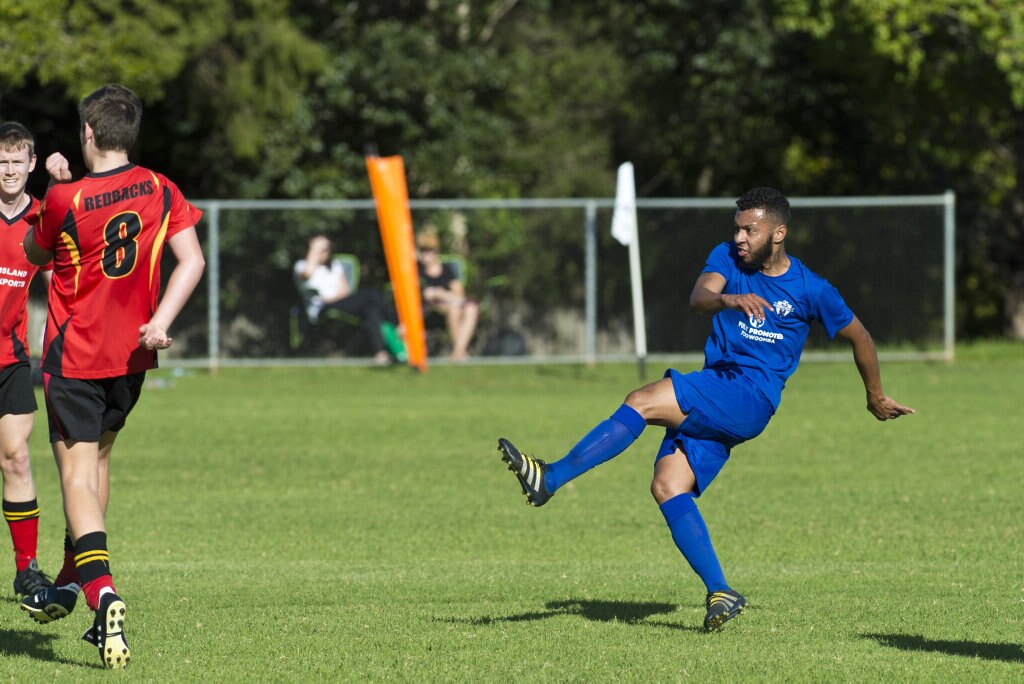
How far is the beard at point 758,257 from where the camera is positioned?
22.5 feet

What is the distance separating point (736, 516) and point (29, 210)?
17.2 feet

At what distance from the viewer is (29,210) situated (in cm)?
735

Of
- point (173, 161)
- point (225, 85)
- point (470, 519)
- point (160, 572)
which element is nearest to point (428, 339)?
point (225, 85)

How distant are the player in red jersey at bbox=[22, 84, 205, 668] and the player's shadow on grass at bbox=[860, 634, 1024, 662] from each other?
308 centimetres

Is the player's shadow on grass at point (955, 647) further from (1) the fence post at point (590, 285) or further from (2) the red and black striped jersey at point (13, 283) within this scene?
(1) the fence post at point (590, 285)

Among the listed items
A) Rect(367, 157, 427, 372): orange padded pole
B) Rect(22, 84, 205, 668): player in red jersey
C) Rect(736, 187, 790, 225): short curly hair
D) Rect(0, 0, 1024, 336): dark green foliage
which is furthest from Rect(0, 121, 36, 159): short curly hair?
Rect(0, 0, 1024, 336): dark green foliage

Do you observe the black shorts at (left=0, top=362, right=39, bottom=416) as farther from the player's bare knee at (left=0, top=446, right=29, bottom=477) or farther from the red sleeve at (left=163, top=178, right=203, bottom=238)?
the red sleeve at (left=163, top=178, right=203, bottom=238)

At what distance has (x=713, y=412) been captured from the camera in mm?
6824

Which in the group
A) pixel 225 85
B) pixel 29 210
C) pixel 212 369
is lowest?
pixel 212 369

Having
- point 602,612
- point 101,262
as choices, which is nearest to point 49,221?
point 101,262

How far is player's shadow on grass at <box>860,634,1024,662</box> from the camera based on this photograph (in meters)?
6.39

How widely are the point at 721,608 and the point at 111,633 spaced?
2.45 meters

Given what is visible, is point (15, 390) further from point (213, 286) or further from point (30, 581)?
point (213, 286)

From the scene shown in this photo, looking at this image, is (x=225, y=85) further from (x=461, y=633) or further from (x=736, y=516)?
(x=461, y=633)
